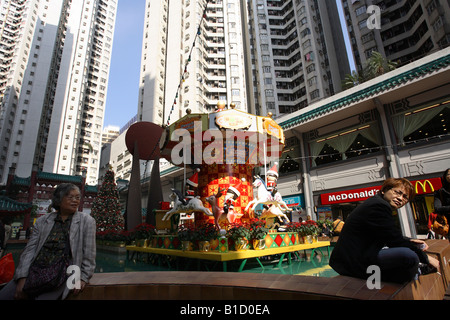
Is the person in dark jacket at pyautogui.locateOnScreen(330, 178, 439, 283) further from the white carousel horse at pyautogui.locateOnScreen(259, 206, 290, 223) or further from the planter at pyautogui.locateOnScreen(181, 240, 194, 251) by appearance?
the white carousel horse at pyautogui.locateOnScreen(259, 206, 290, 223)

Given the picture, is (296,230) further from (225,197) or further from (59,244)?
(59,244)

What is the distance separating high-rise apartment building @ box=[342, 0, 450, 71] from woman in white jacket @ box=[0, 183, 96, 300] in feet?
136

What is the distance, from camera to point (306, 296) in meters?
2.08

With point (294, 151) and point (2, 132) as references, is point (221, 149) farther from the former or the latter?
point (2, 132)

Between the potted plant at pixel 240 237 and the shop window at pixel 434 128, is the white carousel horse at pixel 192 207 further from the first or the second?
the shop window at pixel 434 128

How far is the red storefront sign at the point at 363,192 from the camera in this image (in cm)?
1187

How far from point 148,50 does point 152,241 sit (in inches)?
1970

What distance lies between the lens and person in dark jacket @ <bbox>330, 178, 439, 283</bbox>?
2.09 m

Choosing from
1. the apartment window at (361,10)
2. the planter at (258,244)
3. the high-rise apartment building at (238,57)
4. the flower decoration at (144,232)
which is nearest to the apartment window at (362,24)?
the apartment window at (361,10)

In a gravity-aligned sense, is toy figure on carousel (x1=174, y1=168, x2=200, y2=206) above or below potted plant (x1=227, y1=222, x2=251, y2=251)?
above

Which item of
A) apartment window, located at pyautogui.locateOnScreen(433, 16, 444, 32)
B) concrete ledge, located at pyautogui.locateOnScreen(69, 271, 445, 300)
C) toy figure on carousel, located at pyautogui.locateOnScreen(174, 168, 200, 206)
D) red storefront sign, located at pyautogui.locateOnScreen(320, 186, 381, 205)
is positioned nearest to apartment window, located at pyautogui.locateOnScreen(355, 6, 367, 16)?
apartment window, located at pyautogui.locateOnScreen(433, 16, 444, 32)

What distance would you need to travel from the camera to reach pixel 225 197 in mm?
8328

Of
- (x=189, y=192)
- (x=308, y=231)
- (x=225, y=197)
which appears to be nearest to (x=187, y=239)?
(x=225, y=197)

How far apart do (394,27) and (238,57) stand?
2659cm
